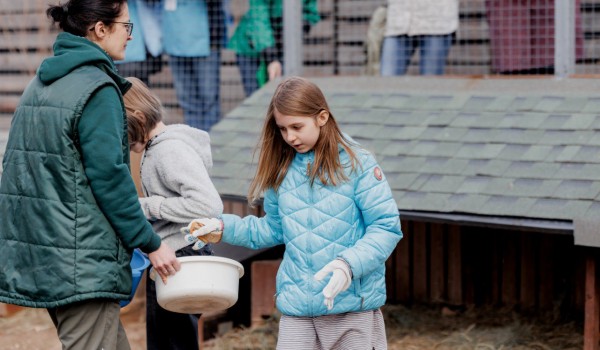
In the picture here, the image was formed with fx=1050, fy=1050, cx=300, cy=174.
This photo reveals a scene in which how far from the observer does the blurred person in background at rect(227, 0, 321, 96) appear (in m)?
7.45

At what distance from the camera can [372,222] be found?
3.67 m

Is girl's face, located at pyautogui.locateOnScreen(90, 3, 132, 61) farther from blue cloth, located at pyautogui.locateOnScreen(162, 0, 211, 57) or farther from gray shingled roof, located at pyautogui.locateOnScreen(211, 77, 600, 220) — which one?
blue cloth, located at pyautogui.locateOnScreen(162, 0, 211, 57)

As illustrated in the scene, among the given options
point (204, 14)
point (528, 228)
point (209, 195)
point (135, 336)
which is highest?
point (204, 14)

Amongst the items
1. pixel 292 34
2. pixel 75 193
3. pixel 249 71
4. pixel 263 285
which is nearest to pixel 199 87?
pixel 249 71

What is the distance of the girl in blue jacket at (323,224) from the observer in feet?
12.1

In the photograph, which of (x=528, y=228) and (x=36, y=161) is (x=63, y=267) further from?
(x=528, y=228)

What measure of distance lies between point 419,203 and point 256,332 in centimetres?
144

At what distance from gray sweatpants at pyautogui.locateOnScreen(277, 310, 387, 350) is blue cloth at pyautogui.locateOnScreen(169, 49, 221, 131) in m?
3.98

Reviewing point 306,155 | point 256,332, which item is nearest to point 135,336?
point 256,332

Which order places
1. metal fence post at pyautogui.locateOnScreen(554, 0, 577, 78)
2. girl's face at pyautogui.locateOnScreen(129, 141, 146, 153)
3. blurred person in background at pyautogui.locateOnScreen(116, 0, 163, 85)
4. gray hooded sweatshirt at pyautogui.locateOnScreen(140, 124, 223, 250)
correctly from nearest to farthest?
gray hooded sweatshirt at pyautogui.locateOnScreen(140, 124, 223, 250), girl's face at pyautogui.locateOnScreen(129, 141, 146, 153), metal fence post at pyautogui.locateOnScreen(554, 0, 577, 78), blurred person in background at pyautogui.locateOnScreen(116, 0, 163, 85)

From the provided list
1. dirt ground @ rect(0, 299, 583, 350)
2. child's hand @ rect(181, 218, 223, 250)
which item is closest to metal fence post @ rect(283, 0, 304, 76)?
dirt ground @ rect(0, 299, 583, 350)

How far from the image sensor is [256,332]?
6.22m

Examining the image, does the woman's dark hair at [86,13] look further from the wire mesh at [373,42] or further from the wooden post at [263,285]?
the wire mesh at [373,42]

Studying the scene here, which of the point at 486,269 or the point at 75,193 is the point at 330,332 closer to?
the point at 75,193
